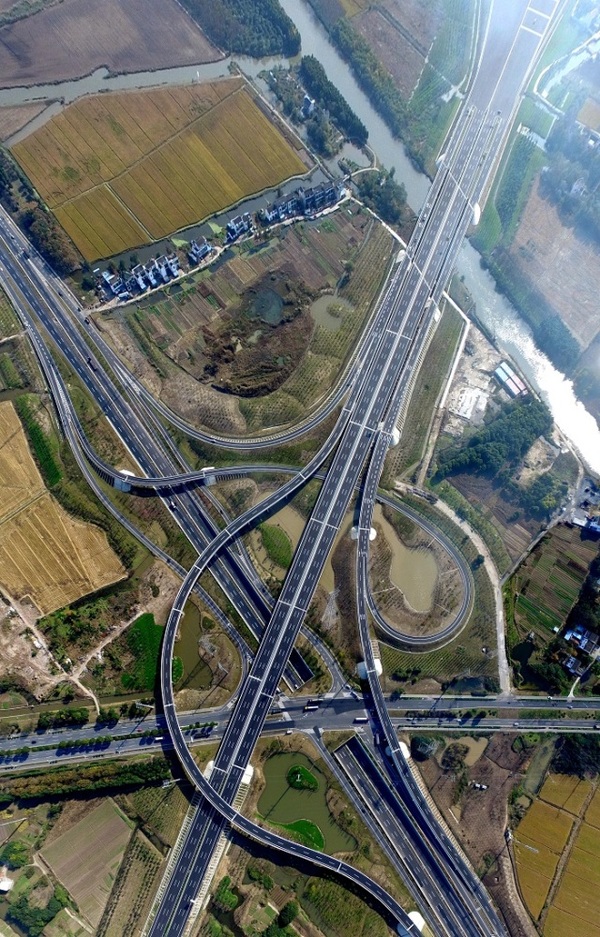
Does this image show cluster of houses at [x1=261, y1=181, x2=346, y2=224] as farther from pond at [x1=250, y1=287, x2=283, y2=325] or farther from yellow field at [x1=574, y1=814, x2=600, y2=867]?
yellow field at [x1=574, y1=814, x2=600, y2=867]

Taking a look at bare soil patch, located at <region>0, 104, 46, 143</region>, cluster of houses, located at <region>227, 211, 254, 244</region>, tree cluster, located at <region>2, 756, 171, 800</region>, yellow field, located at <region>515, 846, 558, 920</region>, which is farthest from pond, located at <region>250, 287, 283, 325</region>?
yellow field, located at <region>515, 846, 558, 920</region>

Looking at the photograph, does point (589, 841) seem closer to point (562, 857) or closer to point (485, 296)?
point (562, 857)

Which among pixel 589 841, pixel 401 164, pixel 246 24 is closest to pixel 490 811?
pixel 589 841

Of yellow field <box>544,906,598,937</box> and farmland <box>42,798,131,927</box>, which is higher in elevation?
farmland <box>42,798,131,927</box>

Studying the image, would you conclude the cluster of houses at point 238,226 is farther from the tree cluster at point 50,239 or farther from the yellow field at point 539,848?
the yellow field at point 539,848

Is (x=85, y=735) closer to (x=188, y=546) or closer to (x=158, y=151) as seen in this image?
(x=188, y=546)

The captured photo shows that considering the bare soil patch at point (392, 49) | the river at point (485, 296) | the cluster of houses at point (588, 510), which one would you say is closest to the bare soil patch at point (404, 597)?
the cluster of houses at point (588, 510)
